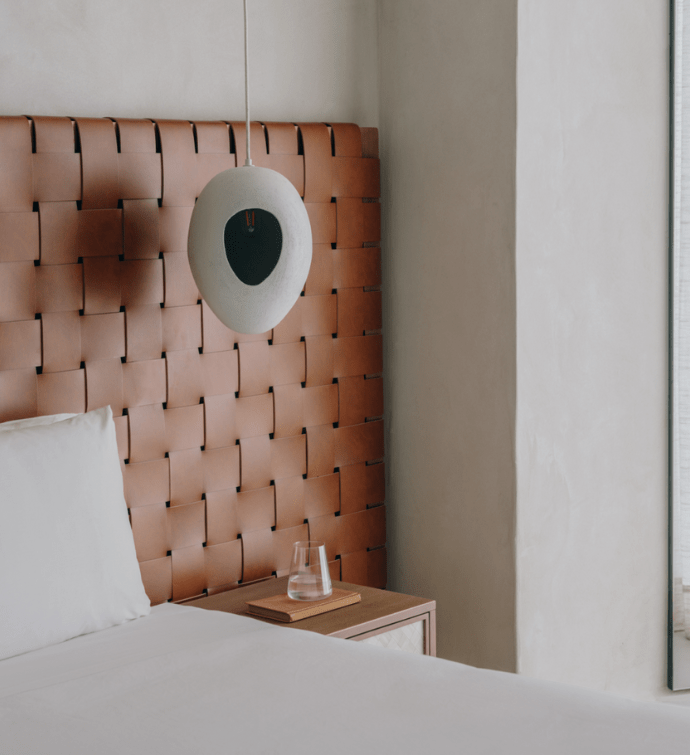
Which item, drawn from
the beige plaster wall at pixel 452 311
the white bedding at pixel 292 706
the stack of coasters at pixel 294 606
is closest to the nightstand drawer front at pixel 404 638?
the stack of coasters at pixel 294 606

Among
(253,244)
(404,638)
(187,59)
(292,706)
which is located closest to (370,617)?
(404,638)

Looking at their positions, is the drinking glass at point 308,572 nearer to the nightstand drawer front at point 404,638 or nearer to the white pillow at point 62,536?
the nightstand drawer front at point 404,638

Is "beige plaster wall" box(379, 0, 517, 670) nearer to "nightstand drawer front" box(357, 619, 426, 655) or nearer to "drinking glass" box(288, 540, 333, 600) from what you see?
"nightstand drawer front" box(357, 619, 426, 655)

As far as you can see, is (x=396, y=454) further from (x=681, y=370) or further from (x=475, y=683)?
(x=475, y=683)

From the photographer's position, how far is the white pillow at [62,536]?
1650mm

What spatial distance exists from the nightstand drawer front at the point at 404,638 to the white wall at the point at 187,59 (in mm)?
1282

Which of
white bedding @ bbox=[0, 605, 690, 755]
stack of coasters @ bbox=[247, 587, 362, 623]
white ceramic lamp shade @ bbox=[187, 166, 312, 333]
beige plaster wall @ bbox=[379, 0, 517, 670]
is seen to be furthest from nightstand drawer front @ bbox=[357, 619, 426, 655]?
white ceramic lamp shade @ bbox=[187, 166, 312, 333]

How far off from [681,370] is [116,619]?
1736 millimetres

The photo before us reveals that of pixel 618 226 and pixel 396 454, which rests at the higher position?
pixel 618 226

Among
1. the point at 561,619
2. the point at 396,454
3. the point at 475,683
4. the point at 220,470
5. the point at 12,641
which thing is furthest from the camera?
the point at 396,454

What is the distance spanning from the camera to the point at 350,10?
8.42ft

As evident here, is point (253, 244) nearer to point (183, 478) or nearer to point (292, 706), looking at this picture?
point (183, 478)

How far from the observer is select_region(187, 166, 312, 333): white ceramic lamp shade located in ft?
6.58

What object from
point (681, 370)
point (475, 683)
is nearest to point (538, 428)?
point (681, 370)
